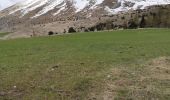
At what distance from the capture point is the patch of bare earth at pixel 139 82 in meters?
16.3

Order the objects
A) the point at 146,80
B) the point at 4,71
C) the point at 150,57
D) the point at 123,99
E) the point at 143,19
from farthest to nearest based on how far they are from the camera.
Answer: the point at 143,19 → the point at 150,57 → the point at 4,71 → the point at 146,80 → the point at 123,99

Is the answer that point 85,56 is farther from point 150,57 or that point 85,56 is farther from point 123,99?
point 123,99

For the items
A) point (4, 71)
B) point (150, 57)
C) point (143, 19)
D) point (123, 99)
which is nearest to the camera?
point (123, 99)

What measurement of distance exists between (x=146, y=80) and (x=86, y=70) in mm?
2669

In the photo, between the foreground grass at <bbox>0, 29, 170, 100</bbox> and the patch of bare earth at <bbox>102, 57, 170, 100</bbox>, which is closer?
the patch of bare earth at <bbox>102, 57, 170, 100</bbox>

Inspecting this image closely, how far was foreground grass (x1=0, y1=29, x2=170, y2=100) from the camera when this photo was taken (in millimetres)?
16438

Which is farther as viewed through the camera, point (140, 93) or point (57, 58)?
point (57, 58)

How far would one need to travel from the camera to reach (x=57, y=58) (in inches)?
886

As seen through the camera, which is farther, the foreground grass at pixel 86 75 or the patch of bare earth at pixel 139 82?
the foreground grass at pixel 86 75

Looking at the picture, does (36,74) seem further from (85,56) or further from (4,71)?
(85,56)

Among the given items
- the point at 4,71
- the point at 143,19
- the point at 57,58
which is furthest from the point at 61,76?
the point at 143,19

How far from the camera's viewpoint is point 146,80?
58.7 feet

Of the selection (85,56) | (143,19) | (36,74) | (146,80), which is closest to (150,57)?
(85,56)

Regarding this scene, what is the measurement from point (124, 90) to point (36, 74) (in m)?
3.81
